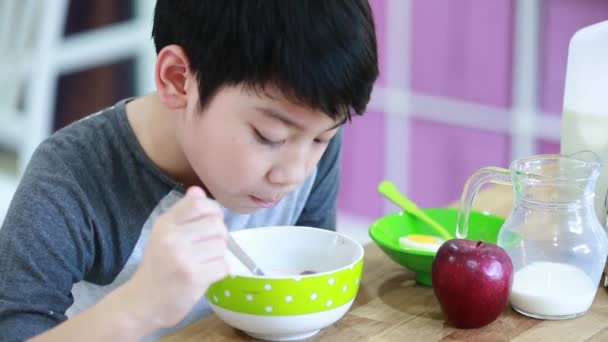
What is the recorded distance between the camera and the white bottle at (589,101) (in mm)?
1140

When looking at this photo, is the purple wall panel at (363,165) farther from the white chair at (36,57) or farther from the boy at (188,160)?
the boy at (188,160)

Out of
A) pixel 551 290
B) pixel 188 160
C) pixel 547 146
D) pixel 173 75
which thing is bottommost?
pixel 547 146

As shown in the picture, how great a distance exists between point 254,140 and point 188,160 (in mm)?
183

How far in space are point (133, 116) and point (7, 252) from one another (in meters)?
0.26

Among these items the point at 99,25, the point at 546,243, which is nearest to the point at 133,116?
the point at 546,243

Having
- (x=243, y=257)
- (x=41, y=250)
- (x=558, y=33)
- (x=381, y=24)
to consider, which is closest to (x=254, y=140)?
(x=243, y=257)

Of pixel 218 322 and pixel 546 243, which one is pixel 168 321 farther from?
pixel 546 243

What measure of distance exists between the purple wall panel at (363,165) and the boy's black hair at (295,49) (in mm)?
1668

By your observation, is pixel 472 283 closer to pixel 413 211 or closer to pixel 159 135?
pixel 413 211

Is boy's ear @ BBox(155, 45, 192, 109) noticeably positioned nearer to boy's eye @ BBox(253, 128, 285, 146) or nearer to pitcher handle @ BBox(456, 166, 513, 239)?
boy's eye @ BBox(253, 128, 285, 146)

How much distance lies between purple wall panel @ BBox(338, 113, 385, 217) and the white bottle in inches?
56.8

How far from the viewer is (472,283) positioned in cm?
91

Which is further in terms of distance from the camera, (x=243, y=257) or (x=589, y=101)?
(x=589, y=101)

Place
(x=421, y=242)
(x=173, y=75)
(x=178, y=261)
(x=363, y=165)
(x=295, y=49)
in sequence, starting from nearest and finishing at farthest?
(x=178, y=261), (x=295, y=49), (x=173, y=75), (x=421, y=242), (x=363, y=165)
